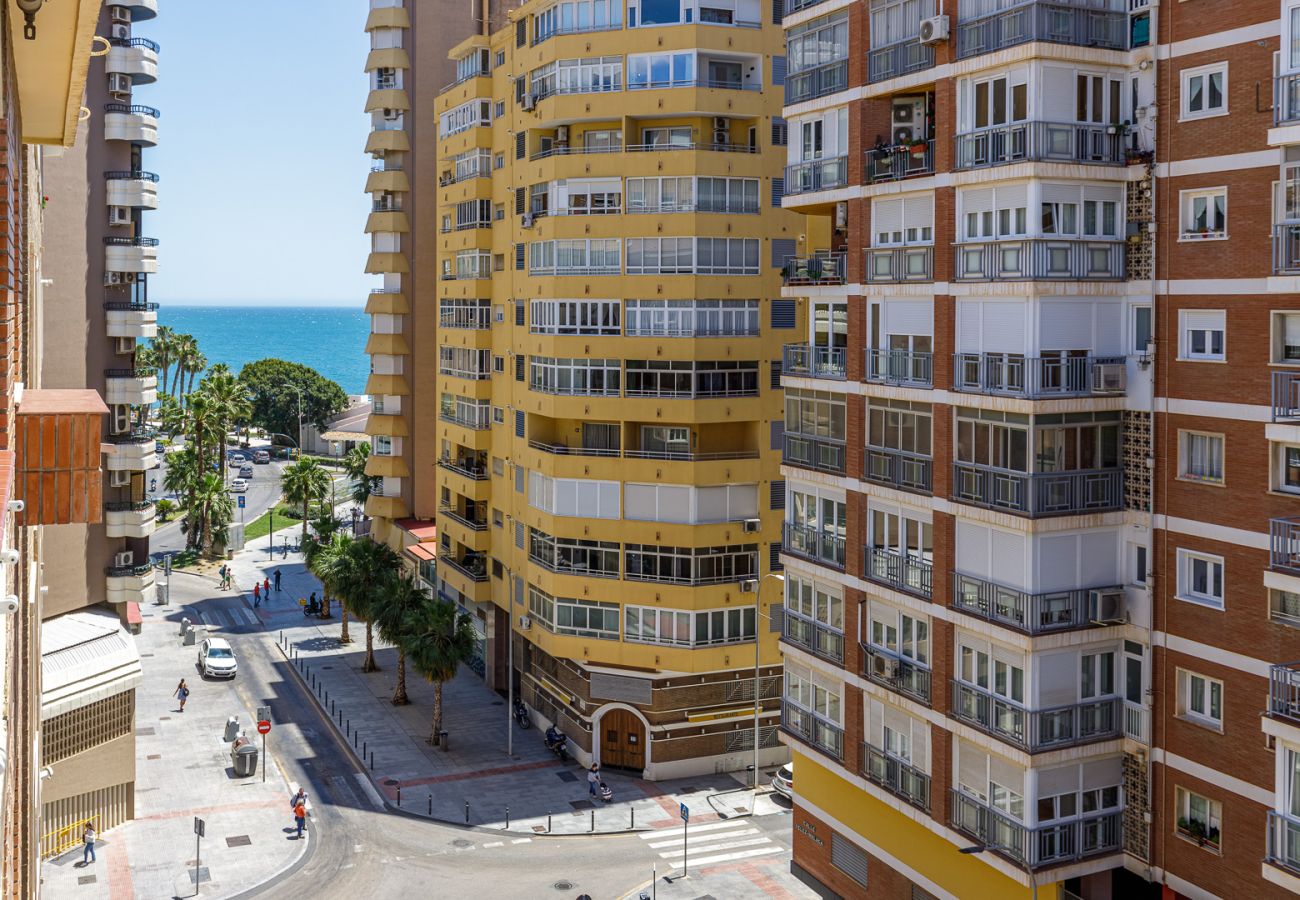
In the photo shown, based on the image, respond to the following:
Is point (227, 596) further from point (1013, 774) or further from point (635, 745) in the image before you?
point (1013, 774)

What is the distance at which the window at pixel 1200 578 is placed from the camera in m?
26.0

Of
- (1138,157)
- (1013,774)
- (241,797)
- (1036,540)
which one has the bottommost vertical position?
(241,797)

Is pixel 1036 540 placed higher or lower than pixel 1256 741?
higher

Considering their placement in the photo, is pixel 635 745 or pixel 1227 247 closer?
pixel 1227 247

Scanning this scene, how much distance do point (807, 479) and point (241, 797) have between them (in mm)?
28287

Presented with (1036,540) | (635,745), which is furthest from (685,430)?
(1036,540)

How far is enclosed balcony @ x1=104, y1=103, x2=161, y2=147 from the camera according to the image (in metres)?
51.2

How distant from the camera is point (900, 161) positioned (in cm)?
3152

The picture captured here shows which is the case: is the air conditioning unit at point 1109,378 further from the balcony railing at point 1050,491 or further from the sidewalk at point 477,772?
the sidewalk at point 477,772

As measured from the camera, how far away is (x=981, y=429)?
94.8 feet

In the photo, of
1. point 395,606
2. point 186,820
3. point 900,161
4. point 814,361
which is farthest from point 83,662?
point 900,161

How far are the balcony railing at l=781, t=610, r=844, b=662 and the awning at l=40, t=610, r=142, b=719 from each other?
24.7 m

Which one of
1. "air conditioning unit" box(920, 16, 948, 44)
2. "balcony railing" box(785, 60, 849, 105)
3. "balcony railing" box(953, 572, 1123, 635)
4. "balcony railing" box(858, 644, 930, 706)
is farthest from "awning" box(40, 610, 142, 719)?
"air conditioning unit" box(920, 16, 948, 44)

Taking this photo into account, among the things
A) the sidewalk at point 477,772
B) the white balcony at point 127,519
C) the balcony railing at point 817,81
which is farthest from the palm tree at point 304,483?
the balcony railing at point 817,81
